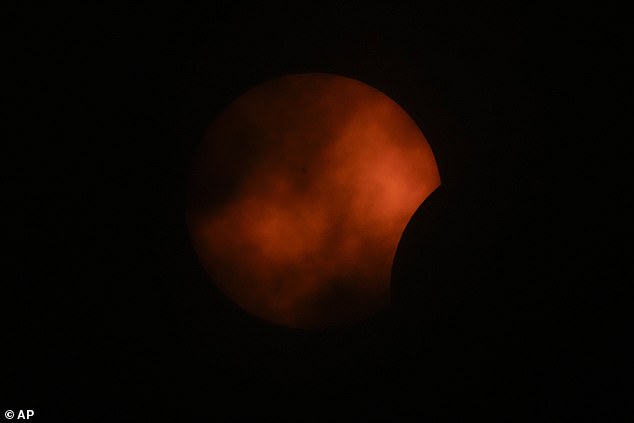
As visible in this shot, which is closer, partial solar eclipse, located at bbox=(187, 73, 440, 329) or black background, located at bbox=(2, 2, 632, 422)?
partial solar eclipse, located at bbox=(187, 73, 440, 329)

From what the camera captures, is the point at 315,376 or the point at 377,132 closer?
the point at 377,132

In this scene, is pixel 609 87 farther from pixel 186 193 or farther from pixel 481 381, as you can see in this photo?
pixel 186 193

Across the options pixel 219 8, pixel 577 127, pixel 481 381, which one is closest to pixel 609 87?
pixel 577 127

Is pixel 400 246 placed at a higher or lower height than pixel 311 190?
lower
